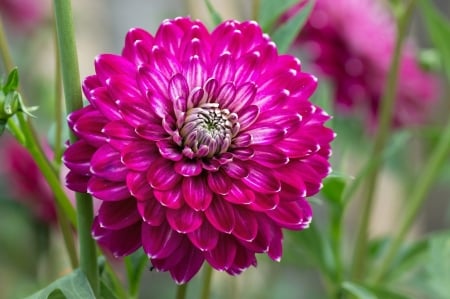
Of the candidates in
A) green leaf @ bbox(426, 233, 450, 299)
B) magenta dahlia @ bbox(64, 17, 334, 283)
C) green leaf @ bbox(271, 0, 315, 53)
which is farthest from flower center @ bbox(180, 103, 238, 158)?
green leaf @ bbox(426, 233, 450, 299)

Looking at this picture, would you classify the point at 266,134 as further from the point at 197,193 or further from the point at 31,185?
the point at 31,185

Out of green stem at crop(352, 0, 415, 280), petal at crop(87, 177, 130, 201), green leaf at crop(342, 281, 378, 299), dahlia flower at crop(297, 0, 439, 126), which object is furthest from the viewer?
dahlia flower at crop(297, 0, 439, 126)

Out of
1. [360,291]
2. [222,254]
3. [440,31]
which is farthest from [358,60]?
[222,254]

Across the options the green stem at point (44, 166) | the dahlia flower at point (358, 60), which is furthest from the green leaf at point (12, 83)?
the dahlia flower at point (358, 60)

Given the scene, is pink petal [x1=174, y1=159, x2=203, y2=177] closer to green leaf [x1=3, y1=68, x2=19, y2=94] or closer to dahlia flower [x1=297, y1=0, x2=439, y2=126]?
green leaf [x1=3, y1=68, x2=19, y2=94]

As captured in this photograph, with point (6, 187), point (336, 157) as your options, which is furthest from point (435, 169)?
point (336, 157)

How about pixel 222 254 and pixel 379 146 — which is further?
pixel 379 146

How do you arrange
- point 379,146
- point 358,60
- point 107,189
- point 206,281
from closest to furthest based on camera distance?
point 107,189
point 206,281
point 379,146
point 358,60
